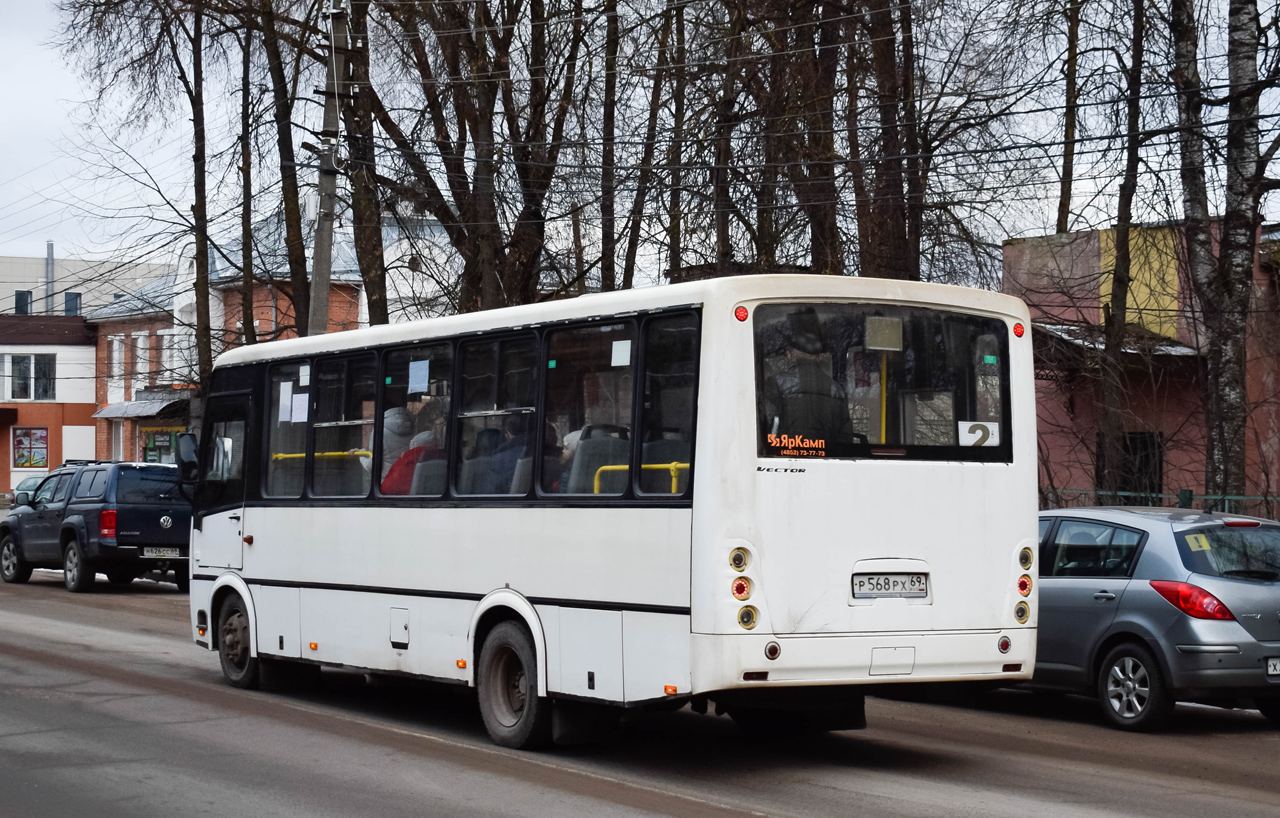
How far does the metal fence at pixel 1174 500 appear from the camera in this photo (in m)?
16.9

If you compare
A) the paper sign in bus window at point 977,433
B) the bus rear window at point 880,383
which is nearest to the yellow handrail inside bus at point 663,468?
the bus rear window at point 880,383

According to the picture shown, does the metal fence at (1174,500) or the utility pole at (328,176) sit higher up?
the utility pole at (328,176)

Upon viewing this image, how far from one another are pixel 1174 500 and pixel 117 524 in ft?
48.9

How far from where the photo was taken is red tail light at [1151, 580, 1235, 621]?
409 inches

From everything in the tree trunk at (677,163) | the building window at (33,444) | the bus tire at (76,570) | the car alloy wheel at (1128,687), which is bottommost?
the car alloy wheel at (1128,687)

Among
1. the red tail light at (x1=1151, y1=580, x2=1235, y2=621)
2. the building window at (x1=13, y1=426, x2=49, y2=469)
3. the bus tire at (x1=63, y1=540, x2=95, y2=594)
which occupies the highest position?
the building window at (x1=13, y1=426, x2=49, y2=469)

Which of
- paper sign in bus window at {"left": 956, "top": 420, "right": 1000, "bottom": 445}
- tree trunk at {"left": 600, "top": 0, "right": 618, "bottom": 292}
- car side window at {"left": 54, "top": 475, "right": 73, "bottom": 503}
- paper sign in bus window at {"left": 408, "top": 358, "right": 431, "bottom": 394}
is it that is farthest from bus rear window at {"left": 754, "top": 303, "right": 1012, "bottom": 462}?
car side window at {"left": 54, "top": 475, "right": 73, "bottom": 503}

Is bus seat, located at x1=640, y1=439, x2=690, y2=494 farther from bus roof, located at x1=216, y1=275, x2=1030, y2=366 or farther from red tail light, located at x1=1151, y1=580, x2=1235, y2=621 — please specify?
red tail light, located at x1=1151, y1=580, x2=1235, y2=621

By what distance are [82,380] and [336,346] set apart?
60689 millimetres

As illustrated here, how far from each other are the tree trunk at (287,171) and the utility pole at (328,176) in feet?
12.0

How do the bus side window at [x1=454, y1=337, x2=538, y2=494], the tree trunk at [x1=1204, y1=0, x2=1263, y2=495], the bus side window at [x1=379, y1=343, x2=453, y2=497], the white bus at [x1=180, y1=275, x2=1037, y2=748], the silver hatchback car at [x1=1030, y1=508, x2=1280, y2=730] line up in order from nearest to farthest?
the white bus at [x1=180, y1=275, x2=1037, y2=748]
the bus side window at [x1=454, y1=337, x2=538, y2=494]
the silver hatchback car at [x1=1030, y1=508, x2=1280, y2=730]
the bus side window at [x1=379, y1=343, x2=453, y2=497]
the tree trunk at [x1=1204, y1=0, x2=1263, y2=495]

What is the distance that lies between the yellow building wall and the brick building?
53.4 metres

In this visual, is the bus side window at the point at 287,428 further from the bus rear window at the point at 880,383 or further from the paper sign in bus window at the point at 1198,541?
the paper sign in bus window at the point at 1198,541

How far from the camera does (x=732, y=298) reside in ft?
27.5
